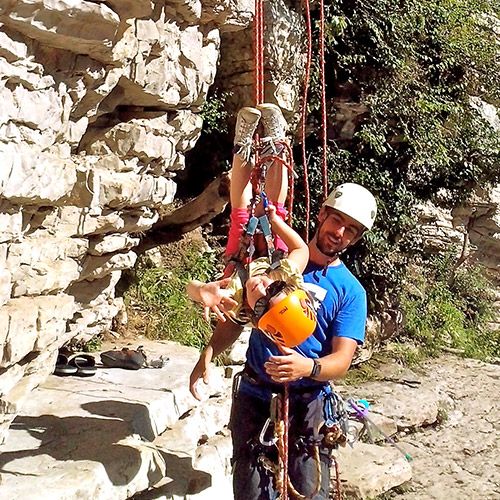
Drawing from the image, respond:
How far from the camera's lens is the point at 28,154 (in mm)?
3014

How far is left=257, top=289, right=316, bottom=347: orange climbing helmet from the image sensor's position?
2.78 m

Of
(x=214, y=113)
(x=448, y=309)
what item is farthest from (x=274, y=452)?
(x=448, y=309)

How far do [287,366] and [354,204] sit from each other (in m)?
0.90

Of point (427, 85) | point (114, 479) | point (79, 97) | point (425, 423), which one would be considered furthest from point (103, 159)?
point (427, 85)

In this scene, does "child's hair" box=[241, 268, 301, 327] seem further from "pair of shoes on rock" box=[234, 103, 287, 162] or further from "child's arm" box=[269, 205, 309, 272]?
"pair of shoes on rock" box=[234, 103, 287, 162]

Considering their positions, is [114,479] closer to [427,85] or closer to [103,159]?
[103,159]

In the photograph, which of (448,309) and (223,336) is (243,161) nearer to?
(223,336)

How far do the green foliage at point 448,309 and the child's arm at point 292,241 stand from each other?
7.41m

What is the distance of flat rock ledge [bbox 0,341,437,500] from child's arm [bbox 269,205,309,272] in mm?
1508

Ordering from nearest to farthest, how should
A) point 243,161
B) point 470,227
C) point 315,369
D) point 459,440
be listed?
point 315,369 → point 243,161 → point 459,440 → point 470,227

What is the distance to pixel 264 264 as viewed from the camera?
126 inches

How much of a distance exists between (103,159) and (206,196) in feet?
5.68

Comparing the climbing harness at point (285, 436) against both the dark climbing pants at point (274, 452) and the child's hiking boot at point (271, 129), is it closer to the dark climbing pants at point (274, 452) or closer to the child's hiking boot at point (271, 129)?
the dark climbing pants at point (274, 452)

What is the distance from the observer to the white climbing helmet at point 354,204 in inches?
131
